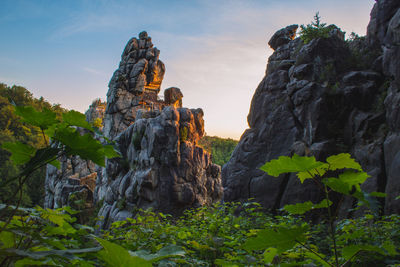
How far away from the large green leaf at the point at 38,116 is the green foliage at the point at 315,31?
42.8ft

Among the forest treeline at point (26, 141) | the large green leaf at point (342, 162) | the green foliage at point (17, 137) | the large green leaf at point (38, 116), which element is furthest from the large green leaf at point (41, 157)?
the forest treeline at point (26, 141)

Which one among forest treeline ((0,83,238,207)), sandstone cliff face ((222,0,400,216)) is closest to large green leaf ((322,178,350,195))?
sandstone cliff face ((222,0,400,216))

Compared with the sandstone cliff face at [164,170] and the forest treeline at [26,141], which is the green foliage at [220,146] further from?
the sandstone cliff face at [164,170]

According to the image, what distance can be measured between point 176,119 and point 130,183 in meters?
5.93

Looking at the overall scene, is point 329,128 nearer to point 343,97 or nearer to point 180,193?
point 343,97

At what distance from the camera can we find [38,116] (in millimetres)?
997

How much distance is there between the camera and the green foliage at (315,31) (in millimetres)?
11531

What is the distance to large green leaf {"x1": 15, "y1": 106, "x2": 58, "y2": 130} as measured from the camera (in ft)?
3.23

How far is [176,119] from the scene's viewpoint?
18219 millimetres

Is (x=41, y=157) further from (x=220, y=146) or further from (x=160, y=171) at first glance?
(x=220, y=146)

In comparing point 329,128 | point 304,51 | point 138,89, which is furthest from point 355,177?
point 138,89

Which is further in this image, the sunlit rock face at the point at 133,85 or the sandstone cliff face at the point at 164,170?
the sunlit rock face at the point at 133,85

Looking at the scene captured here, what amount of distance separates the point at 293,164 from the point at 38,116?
1081 mm

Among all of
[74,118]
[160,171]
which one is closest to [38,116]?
[74,118]
